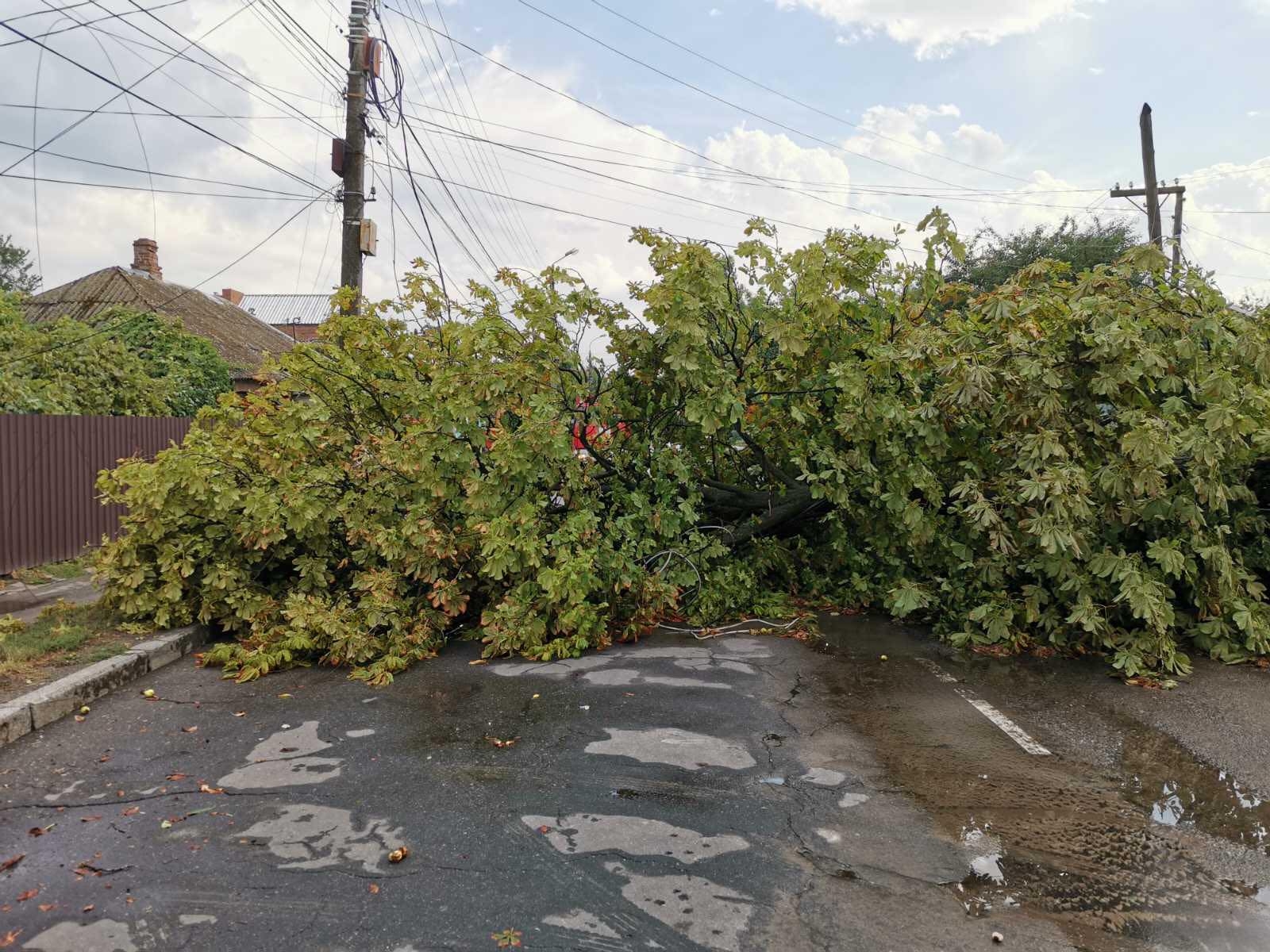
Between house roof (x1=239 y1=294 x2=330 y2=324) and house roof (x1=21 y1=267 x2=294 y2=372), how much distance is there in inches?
647

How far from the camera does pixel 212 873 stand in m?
3.23

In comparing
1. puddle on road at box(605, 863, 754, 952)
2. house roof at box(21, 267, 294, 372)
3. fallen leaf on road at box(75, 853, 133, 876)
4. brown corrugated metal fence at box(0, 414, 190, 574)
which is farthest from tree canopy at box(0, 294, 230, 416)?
puddle on road at box(605, 863, 754, 952)

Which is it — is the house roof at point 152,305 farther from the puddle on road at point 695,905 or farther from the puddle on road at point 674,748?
the puddle on road at point 695,905

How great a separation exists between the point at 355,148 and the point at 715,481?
6.35 metres

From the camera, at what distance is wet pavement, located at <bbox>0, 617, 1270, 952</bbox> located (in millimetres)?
2912

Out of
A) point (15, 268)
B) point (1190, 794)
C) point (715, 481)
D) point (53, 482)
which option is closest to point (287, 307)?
point (15, 268)

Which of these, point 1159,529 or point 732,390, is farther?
point 732,390

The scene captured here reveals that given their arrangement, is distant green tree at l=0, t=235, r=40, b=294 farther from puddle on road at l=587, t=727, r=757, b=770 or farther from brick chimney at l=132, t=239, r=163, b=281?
puddle on road at l=587, t=727, r=757, b=770

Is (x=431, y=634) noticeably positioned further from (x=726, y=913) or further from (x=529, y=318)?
(x=726, y=913)

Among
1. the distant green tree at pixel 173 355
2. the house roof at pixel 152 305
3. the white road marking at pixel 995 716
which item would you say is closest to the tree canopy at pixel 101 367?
the distant green tree at pixel 173 355

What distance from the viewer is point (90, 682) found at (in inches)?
214

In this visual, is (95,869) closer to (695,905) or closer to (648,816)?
(648,816)

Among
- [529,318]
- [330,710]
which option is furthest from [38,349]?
[330,710]

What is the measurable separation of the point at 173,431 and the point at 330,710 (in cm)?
963
